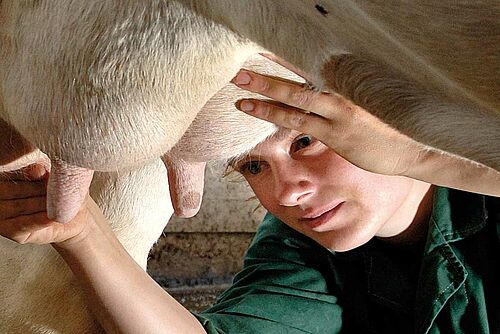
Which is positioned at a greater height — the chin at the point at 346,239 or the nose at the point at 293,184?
the nose at the point at 293,184

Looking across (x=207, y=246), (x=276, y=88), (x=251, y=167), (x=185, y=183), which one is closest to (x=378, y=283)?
(x=251, y=167)

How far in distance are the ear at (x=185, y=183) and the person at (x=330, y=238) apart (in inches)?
3.3

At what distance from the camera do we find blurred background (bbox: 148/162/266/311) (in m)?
1.77

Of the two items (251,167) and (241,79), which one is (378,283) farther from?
(241,79)

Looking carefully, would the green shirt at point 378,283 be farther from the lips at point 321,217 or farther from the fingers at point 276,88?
the fingers at point 276,88

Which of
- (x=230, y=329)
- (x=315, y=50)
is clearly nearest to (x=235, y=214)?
(x=230, y=329)

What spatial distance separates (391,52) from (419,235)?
75 centimetres

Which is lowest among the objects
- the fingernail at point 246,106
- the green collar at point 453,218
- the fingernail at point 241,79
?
the green collar at point 453,218

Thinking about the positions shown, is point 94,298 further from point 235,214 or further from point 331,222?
point 235,214

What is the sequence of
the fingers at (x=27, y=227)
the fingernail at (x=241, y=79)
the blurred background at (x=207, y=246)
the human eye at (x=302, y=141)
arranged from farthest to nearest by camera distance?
the blurred background at (x=207, y=246)
the human eye at (x=302, y=141)
the fingers at (x=27, y=227)
the fingernail at (x=241, y=79)

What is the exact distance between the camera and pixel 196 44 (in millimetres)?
491

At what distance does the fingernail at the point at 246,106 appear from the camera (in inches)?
25.1

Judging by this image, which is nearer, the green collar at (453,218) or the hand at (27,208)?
the hand at (27,208)

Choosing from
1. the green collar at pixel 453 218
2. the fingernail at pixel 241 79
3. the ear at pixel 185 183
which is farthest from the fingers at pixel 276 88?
the green collar at pixel 453 218
